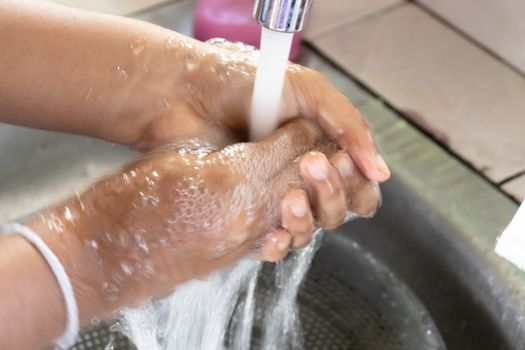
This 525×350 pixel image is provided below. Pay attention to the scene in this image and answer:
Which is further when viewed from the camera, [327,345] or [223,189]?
[327,345]

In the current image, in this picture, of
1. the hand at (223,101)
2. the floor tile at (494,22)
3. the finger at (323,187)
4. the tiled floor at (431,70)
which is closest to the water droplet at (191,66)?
the hand at (223,101)

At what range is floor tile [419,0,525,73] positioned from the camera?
845 millimetres

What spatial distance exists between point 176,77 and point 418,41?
0.36 m

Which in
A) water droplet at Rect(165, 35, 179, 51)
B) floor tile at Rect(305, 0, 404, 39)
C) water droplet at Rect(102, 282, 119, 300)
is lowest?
floor tile at Rect(305, 0, 404, 39)

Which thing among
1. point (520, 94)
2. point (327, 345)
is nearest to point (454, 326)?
point (327, 345)

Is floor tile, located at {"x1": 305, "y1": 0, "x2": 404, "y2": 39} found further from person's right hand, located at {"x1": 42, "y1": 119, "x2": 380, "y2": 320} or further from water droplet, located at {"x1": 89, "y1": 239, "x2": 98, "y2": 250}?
water droplet, located at {"x1": 89, "y1": 239, "x2": 98, "y2": 250}

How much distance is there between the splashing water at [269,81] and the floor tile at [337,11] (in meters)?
0.32

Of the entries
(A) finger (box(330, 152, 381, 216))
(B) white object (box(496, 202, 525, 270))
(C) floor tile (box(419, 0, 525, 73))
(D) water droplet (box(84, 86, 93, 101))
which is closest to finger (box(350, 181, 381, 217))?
(A) finger (box(330, 152, 381, 216))

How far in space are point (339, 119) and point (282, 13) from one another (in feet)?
0.54

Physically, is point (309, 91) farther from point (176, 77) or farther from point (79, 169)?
point (79, 169)

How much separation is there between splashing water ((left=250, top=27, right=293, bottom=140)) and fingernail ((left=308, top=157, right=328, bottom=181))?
0.05 metres

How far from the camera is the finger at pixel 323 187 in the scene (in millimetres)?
567

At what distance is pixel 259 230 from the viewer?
0.56 meters

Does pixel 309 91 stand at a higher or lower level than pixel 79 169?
higher
